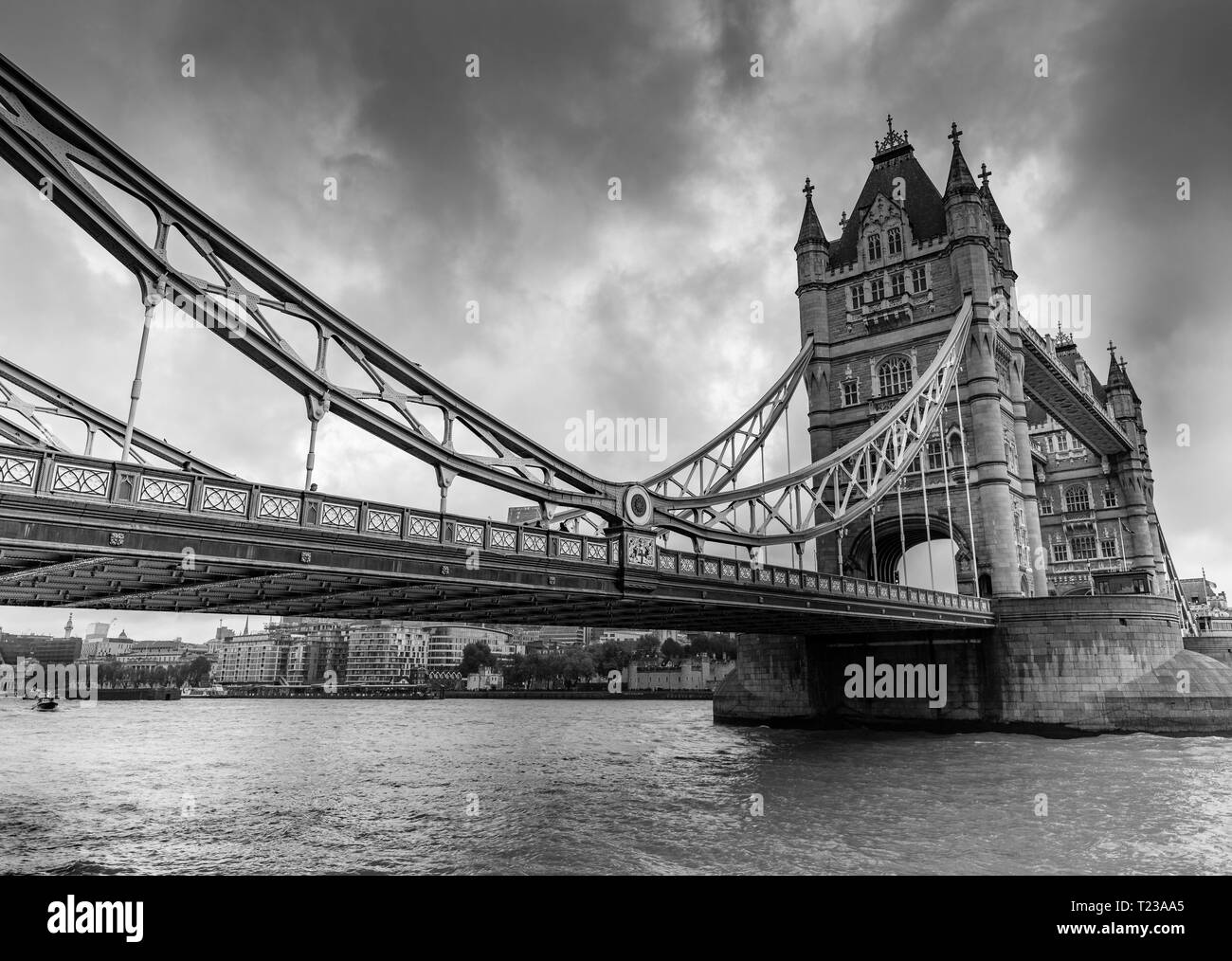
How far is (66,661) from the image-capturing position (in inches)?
6432

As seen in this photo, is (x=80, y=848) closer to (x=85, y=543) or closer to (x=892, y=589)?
(x=85, y=543)

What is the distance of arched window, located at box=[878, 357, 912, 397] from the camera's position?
40.2 m

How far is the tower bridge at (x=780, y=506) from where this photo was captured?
12.8 metres

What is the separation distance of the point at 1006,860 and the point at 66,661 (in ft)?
627

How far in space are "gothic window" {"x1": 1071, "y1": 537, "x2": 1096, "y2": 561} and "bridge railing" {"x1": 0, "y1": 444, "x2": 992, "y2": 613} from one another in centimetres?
4924

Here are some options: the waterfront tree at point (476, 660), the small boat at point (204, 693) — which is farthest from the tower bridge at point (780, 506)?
the small boat at point (204, 693)

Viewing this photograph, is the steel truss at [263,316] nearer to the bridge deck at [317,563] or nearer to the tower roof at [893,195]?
the bridge deck at [317,563]

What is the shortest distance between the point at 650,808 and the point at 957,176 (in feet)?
114

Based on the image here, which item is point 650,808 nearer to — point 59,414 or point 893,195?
point 59,414

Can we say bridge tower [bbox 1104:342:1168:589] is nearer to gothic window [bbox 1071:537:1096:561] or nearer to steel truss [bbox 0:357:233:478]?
gothic window [bbox 1071:537:1096:561]

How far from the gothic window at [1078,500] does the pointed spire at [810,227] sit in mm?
32450
